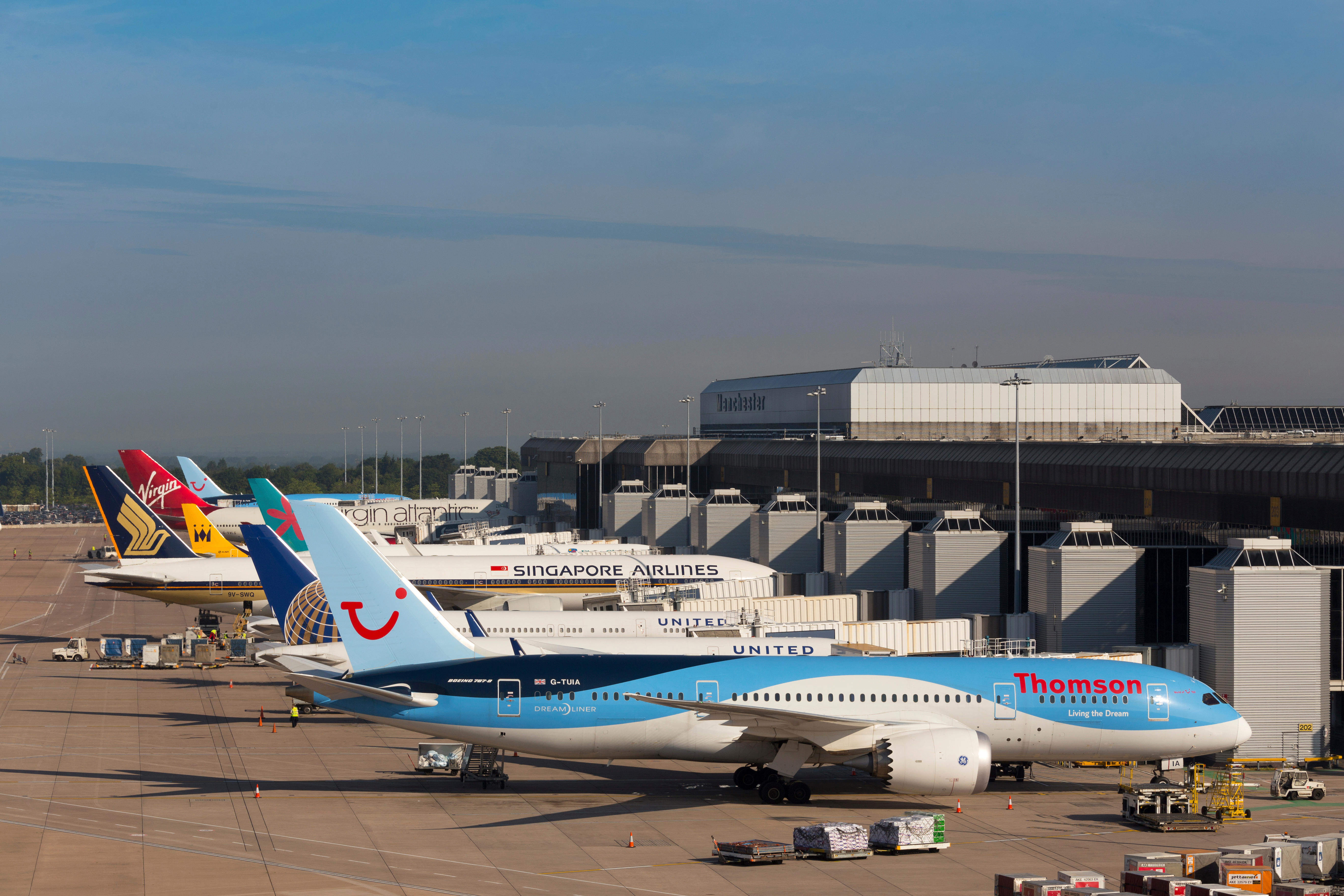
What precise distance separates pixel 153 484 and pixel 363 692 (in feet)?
269

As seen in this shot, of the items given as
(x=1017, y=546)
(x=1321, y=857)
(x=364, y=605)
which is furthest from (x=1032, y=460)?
(x=364, y=605)

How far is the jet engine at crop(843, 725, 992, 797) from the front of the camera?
120 feet

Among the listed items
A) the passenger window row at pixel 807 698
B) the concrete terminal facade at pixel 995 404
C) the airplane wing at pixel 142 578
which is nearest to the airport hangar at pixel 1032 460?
the concrete terminal facade at pixel 995 404

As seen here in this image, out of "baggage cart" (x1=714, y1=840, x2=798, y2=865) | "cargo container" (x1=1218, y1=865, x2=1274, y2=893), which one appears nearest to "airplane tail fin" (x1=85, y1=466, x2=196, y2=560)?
"baggage cart" (x1=714, y1=840, x2=798, y2=865)

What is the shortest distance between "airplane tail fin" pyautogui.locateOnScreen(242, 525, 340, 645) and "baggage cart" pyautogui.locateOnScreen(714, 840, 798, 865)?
62.4 feet

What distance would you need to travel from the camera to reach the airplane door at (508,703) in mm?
37375

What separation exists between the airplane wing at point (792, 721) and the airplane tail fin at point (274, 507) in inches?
805

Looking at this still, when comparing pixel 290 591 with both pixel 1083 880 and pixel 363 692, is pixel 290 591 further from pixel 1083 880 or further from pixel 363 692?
pixel 1083 880

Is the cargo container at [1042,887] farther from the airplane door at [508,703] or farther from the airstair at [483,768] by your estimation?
the airstair at [483,768]

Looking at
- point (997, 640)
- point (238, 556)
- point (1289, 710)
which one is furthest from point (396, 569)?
point (1289, 710)

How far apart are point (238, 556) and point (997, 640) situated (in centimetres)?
4802

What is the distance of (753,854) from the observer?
3177 cm

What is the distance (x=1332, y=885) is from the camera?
29.4 metres

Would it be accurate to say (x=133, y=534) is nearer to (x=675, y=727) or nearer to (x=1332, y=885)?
(x=675, y=727)
